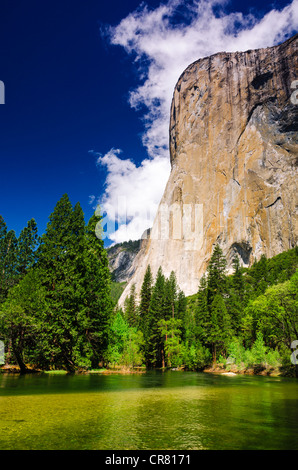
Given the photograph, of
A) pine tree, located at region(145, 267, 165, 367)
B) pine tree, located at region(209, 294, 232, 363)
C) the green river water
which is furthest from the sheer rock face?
the green river water

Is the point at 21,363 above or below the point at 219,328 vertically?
below

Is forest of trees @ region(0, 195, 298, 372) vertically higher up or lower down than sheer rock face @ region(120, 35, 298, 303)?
lower down

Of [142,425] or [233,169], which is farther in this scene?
[233,169]

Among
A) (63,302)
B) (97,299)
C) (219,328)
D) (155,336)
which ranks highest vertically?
(97,299)

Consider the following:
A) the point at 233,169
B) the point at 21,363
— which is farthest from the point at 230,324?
the point at 233,169

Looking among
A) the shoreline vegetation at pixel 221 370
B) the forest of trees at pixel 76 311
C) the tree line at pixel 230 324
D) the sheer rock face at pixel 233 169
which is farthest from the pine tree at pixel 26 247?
the sheer rock face at pixel 233 169

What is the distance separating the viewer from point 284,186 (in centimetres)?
8694

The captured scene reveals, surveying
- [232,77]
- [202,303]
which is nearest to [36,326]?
[202,303]

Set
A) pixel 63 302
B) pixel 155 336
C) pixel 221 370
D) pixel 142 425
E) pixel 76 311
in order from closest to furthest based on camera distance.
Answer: pixel 142 425 → pixel 63 302 → pixel 76 311 → pixel 221 370 → pixel 155 336

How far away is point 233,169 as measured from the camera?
9769 centimetres

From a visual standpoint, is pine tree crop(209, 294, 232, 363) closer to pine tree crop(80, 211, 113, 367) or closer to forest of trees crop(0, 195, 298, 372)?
forest of trees crop(0, 195, 298, 372)

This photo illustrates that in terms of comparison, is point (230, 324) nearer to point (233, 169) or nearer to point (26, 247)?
point (26, 247)

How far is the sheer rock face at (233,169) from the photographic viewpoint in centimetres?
8762

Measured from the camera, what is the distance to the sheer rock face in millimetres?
87625
